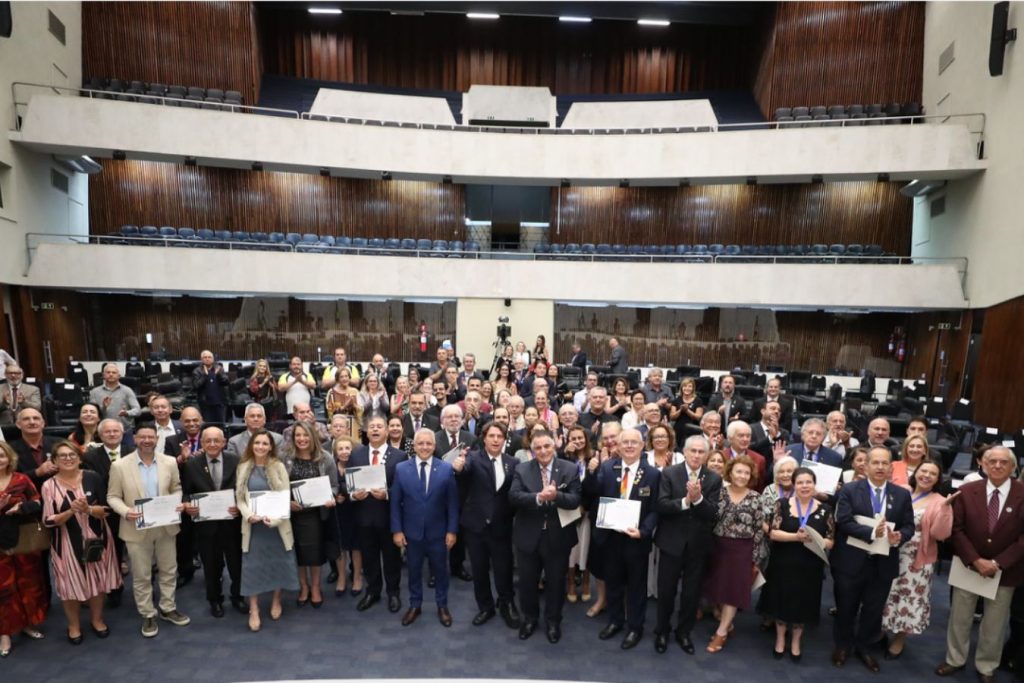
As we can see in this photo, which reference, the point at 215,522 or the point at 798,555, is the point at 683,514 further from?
the point at 215,522

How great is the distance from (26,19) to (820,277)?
20.1 meters

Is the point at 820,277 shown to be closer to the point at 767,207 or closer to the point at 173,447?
the point at 767,207

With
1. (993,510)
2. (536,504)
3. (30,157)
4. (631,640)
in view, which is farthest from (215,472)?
(30,157)

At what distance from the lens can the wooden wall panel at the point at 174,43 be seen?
16219 mm

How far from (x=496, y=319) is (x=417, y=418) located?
32.4 ft

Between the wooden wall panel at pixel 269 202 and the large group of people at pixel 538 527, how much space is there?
13.8 metres

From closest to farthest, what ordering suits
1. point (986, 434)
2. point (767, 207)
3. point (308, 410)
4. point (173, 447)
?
point (173, 447) → point (308, 410) → point (986, 434) → point (767, 207)

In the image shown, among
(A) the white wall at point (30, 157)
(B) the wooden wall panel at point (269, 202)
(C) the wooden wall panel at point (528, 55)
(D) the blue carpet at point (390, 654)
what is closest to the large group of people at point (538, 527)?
(D) the blue carpet at point (390, 654)

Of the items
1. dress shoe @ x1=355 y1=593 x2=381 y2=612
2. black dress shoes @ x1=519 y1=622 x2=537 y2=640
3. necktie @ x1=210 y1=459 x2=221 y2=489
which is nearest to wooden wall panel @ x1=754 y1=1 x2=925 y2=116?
black dress shoes @ x1=519 y1=622 x2=537 y2=640

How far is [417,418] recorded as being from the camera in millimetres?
6113

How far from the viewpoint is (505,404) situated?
19.7 feet

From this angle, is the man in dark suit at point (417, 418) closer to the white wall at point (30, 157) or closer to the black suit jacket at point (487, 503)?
the black suit jacket at point (487, 503)

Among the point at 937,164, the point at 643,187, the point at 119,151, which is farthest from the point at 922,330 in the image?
the point at 119,151

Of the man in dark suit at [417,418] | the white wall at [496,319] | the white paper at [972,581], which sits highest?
the white wall at [496,319]
